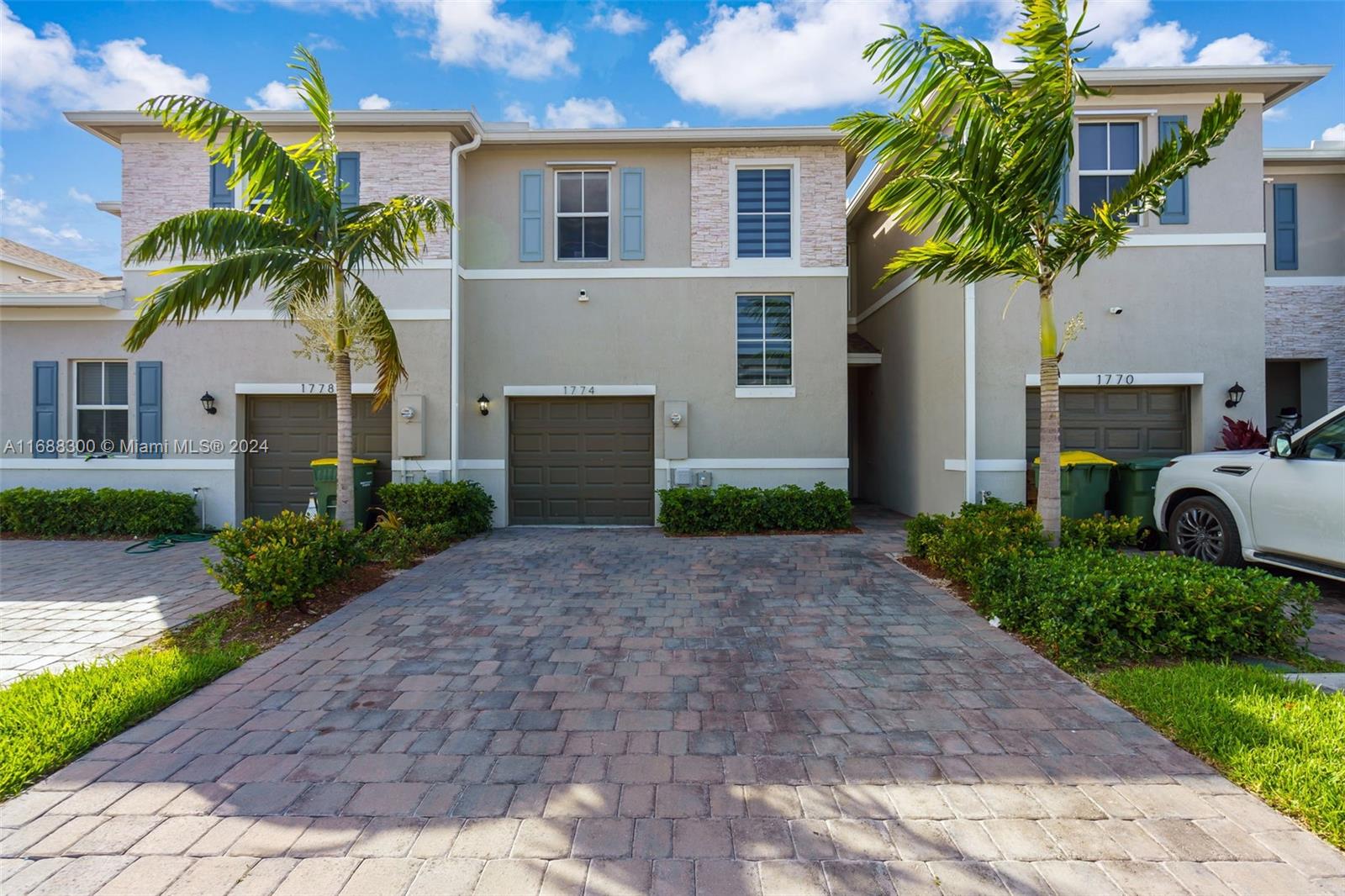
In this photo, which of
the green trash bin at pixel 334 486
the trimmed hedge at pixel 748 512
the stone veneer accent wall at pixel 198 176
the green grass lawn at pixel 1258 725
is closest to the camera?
the green grass lawn at pixel 1258 725

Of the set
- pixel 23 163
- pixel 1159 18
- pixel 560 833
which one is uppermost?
pixel 1159 18

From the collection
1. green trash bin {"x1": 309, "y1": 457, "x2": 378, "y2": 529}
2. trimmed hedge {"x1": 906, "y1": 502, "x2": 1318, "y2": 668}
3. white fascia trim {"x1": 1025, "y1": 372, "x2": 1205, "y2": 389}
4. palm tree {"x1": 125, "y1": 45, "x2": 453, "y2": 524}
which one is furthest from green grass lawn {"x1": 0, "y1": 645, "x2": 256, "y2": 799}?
white fascia trim {"x1": 1025, "y1": 372, "x2": 1205, "y2": 389}

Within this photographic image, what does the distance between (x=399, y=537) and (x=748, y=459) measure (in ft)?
17.4

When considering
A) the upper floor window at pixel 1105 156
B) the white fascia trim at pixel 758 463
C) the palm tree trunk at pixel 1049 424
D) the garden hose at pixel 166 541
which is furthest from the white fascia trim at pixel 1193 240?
the garden hose at pixel 166 541

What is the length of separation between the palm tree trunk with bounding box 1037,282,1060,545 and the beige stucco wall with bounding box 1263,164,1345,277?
8.41 meters

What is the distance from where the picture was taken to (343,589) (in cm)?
585

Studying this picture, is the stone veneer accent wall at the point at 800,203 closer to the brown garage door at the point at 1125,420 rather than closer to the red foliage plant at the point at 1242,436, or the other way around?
the brown garage door at the point at 1125,420

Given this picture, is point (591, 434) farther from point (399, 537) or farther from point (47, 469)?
point (47, 469)

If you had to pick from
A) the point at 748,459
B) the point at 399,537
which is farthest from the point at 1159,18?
the point at 399,537

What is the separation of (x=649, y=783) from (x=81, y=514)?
423 inches

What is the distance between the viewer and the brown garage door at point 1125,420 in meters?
8.77

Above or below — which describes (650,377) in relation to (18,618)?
above

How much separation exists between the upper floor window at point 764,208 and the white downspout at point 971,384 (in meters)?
2.96

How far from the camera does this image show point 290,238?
245 inches
